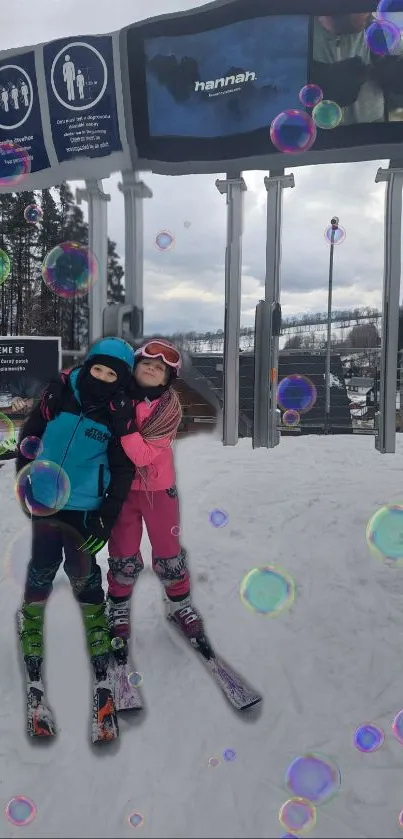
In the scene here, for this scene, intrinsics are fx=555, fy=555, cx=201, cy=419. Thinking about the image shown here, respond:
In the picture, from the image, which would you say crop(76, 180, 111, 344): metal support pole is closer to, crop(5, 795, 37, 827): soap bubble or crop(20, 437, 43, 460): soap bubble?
crop(20, 437, 43, 460): soap bubble

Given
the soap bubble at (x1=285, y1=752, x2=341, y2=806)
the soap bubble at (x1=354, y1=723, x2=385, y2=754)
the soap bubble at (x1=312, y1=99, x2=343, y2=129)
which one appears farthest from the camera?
the soap bubble at (x1=312, y1=99, x2=343, y2=129)

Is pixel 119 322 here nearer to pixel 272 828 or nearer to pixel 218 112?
pixel 218 112

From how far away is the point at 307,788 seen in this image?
7.39 ft

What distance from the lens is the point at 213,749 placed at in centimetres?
247

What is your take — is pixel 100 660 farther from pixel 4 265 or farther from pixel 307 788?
pixel 4 265

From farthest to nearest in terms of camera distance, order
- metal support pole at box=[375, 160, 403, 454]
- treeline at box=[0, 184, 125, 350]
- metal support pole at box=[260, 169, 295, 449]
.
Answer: treeline at box=[0, 184, 125, 350]
metal support pole at box=[260, 169, 295, 449]
metal support pole at box=[375, 160, 403, 454]

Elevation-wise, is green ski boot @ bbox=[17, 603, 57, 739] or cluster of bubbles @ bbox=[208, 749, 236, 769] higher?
green ski boot @ bbox=[17, 603, 57, 739]

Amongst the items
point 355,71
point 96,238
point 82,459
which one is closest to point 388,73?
point 355,71

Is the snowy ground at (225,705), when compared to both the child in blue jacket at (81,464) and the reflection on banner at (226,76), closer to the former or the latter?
the child in blue jacket at (81,464)

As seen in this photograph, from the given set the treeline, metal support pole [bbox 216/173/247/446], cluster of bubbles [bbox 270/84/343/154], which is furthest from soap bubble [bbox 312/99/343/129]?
the treeline

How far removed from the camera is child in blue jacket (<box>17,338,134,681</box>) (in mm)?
2551

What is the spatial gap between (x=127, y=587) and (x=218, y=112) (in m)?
5.39

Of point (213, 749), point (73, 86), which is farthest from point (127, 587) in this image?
point (73, 86)

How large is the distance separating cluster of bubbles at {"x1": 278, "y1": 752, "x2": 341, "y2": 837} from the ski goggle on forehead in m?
1.87
